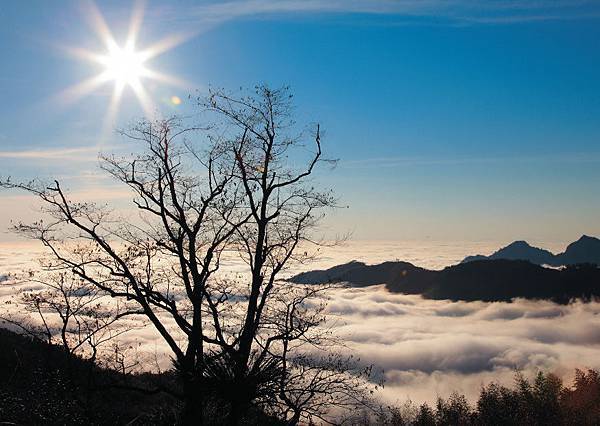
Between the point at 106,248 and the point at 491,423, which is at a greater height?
the point at 106,248

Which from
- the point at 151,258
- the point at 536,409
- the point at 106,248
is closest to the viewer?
the point at 106,248

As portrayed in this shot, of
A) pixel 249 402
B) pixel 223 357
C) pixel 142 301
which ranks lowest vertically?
pixel 249 402

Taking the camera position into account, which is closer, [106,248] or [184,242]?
[106,248]

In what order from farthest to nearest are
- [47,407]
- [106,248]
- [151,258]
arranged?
[47,407]
[151,258]
[106,248]

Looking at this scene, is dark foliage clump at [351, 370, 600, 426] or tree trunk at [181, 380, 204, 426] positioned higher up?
tree trunk at [181, 380, 204, 426]

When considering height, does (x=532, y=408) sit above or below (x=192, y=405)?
below

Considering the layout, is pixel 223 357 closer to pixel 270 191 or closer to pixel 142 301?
pixel 142 301

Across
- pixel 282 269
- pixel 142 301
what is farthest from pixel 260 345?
pixel 142 301

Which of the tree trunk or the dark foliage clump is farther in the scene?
the dark foliage clump

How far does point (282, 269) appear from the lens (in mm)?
12703

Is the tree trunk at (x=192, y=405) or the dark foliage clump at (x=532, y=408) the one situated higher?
the tree trunk at (x=192, y=405)

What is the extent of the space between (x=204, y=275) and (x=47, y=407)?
26.5ft

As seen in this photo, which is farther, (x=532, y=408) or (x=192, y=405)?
(x=532, y=408)

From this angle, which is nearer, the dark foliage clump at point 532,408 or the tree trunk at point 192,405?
the tree trunk at point 192,405
